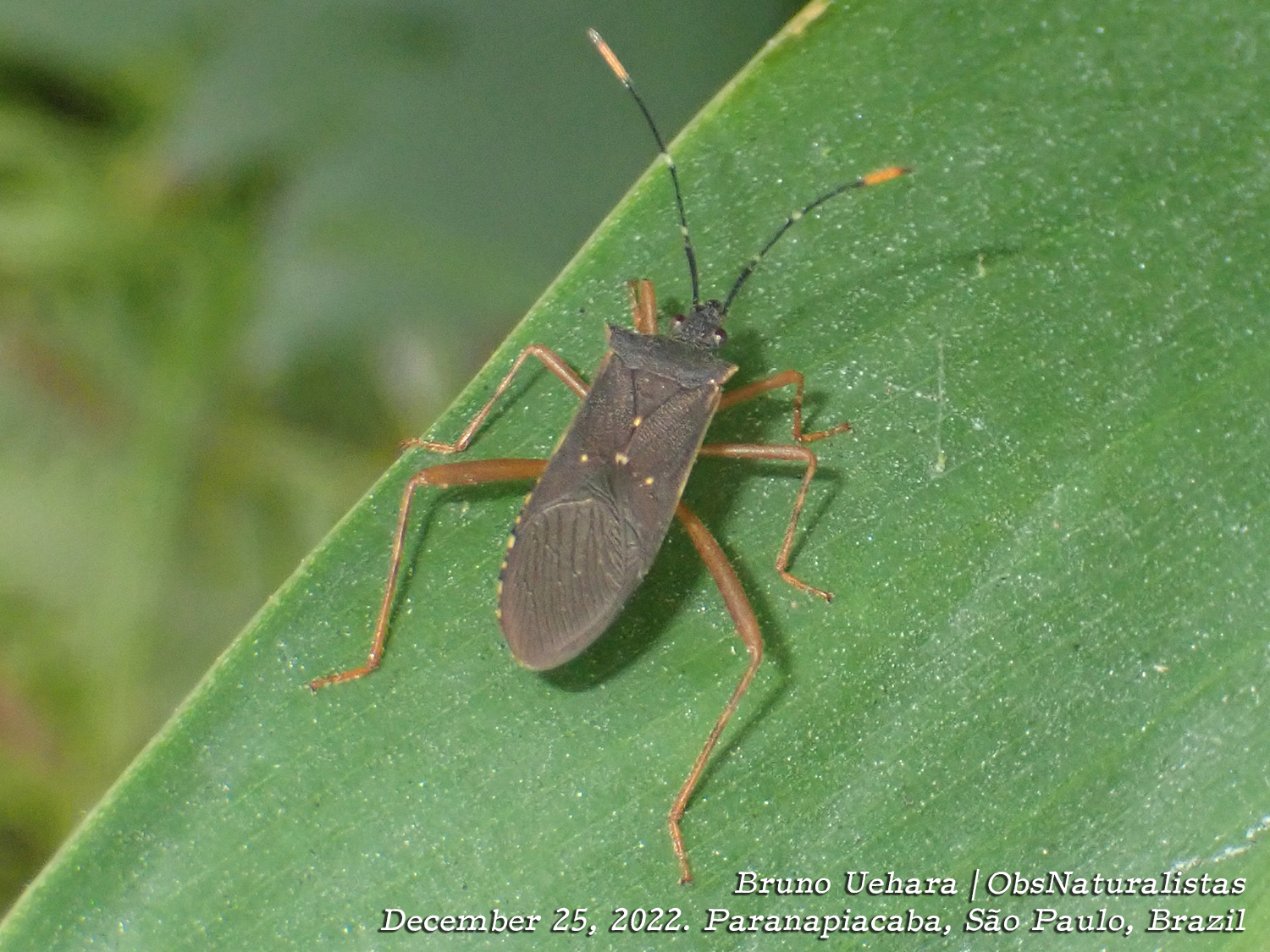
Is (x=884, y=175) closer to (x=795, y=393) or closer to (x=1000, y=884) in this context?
(x=795, y=393)

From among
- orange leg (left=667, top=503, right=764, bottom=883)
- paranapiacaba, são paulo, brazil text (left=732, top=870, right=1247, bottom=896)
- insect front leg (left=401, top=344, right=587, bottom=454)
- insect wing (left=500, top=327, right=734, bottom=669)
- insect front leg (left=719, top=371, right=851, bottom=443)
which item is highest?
insect front leg (left=401, top=344, right=587, bottom=454)

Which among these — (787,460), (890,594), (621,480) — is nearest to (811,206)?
(787,460)

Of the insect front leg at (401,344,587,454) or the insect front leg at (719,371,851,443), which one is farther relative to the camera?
the insect front leg at (719,371,851,443)

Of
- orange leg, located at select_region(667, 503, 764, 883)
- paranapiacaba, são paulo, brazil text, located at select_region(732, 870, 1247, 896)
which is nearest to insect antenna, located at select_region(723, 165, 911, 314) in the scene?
orange leg, located at select_region(667, 503, 764, 883)

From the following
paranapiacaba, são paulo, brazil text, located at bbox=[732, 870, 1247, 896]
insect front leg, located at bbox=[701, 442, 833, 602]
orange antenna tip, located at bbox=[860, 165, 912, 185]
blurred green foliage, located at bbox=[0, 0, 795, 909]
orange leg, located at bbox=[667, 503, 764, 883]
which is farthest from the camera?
blurred green foliage, located at bbox=[0, 0, 795, 909]

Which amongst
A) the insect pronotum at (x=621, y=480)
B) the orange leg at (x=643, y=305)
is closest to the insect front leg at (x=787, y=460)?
the insect pronotum at (x=621, y=480)

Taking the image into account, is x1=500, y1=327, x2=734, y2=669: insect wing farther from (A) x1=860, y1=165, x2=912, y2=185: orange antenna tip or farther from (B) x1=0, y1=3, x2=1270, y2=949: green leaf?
(A) x1=860, y1=165, x2=912, y2=185: orange antenna tip
